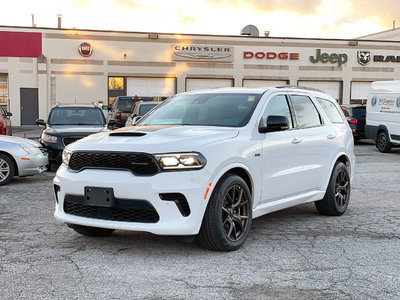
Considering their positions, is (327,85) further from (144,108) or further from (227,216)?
(227,216)

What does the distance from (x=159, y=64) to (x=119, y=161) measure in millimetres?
30719

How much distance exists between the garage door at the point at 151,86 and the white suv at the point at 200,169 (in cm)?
2889

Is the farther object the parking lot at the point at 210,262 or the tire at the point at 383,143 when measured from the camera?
the tire at the point at 383,143

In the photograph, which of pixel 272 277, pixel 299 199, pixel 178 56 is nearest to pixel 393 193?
pixel 299 199

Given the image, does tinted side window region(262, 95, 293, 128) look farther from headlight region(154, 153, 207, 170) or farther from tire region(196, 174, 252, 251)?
headlight region(154, 153, 207, 170)

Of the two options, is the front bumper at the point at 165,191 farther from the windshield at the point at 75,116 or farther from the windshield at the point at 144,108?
the windshield at the point at 144,108

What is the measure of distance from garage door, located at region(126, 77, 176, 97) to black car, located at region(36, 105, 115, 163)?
21.9 metres

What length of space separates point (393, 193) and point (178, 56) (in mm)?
27395

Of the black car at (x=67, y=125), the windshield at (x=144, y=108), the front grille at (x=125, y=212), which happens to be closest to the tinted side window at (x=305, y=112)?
the front grille at (x=125, y=212)

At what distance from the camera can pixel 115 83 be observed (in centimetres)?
3469

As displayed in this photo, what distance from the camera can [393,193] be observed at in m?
8.88

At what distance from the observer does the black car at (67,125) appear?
1141 cm

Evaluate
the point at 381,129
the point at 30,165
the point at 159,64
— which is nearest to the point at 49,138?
the point at 30,165

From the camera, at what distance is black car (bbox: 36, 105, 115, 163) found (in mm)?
11414
